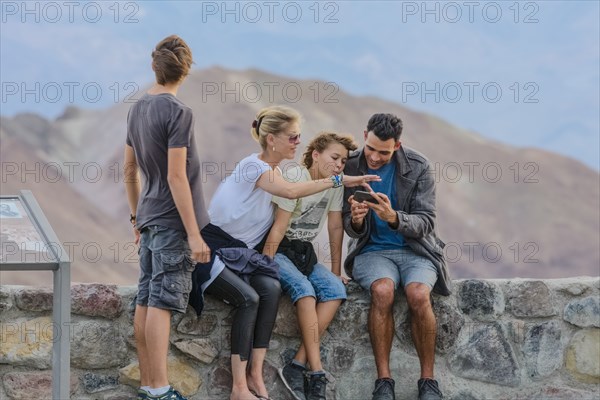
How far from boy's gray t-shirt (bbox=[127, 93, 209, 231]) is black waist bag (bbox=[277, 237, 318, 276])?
0.50 metres

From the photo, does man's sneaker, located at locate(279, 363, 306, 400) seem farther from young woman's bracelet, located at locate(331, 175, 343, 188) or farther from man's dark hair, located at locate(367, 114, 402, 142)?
man's dark hair, located at locate(367, 114, 402, 142)

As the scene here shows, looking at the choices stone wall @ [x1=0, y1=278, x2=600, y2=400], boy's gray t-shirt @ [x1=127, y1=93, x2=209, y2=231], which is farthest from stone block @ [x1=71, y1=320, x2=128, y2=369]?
boy's gray t-shirt @ [x1=127, y1=93, x2=209, y2=231]

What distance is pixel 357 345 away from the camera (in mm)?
4539

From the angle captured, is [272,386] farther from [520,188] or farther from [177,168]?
[520,188]

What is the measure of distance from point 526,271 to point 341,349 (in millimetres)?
30385

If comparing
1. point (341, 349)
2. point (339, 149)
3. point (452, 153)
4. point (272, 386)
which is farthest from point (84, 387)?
point (452, 153)

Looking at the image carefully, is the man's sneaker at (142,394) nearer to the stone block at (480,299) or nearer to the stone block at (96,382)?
the stone block at (96,382)

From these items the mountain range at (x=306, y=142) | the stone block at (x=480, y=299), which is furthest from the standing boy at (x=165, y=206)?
the mountain range at (x=306, y=142)

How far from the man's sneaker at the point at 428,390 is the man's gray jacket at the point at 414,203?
40cm

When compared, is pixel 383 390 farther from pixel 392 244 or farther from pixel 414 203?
pixel 414 203

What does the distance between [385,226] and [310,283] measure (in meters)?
0.48

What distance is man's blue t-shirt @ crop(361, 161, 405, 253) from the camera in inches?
181

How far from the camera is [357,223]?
4.51 metres

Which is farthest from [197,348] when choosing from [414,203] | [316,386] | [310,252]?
[414,203]
